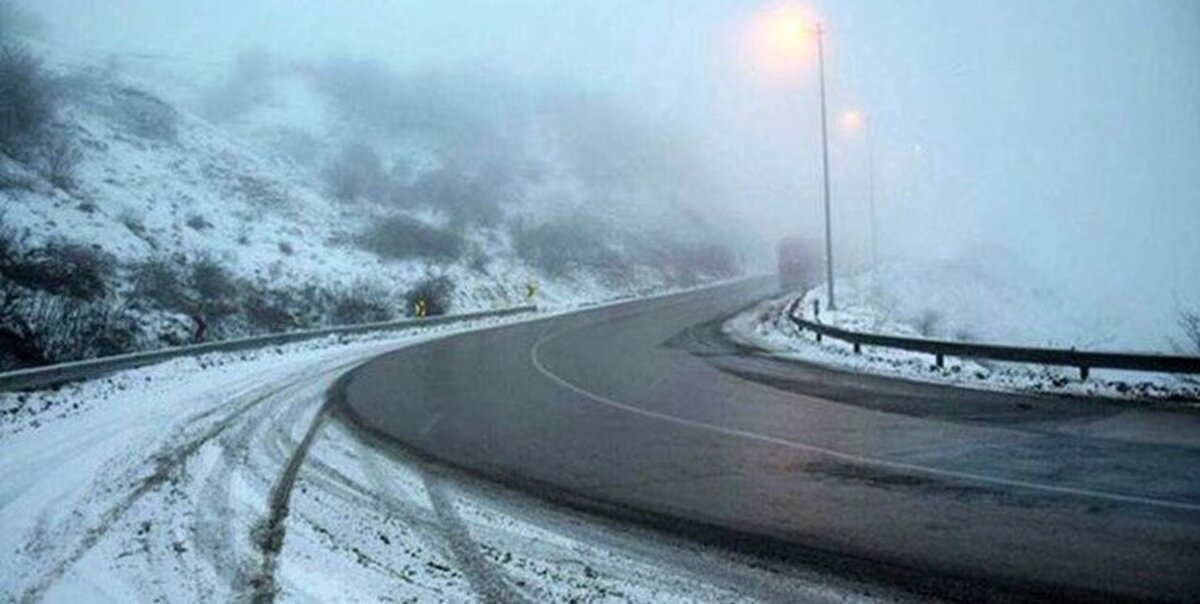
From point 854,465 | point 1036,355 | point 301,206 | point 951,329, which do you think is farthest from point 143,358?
point 951,329

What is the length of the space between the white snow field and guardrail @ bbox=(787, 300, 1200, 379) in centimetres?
1066

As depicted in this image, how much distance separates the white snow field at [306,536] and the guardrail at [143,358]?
446cm

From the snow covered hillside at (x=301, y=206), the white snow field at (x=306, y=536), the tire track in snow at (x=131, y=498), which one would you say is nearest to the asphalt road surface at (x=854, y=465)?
the white snow field at (x=306, y=536)

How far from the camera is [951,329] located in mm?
32844

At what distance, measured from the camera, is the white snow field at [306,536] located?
5418 mm

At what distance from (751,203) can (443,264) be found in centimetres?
5629

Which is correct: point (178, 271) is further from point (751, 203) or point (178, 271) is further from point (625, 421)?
point (751, 203)

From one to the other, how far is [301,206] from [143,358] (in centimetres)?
2498

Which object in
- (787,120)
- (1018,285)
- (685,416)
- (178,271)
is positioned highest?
(787,120)

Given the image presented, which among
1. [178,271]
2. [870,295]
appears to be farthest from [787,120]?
[178,271]

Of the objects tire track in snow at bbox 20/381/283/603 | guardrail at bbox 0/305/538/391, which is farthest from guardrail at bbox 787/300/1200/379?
guardrail at bbox 0/305/538/391

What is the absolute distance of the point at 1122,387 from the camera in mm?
13578

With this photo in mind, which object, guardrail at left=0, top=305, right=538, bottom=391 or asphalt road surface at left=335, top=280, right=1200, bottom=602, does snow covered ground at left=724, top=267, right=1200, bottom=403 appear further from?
guardrail at left=0, top=305, right=538, bottom=391

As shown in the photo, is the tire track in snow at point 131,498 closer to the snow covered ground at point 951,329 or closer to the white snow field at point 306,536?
the white snow field at point 306,536
